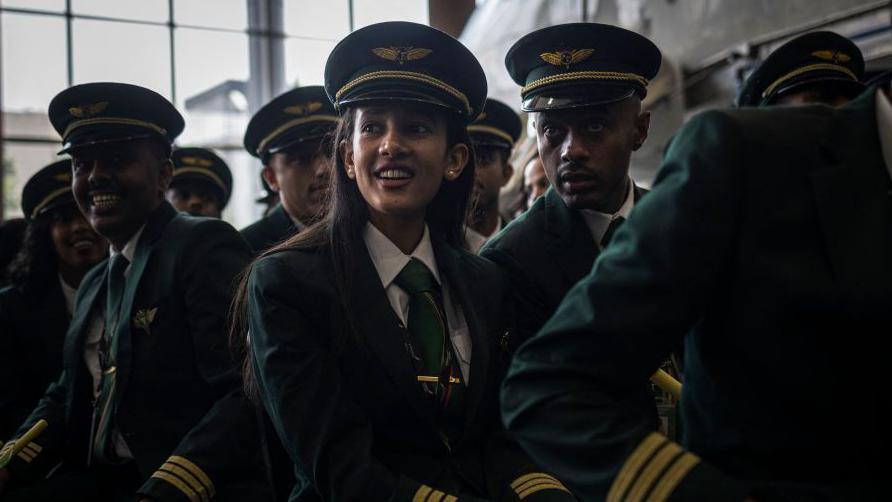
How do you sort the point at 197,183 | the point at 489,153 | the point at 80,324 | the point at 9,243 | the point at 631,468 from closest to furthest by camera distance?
1. the point at 631,468
2. the point at 80,324
3. the point at 489,153
4. the point at 9,243
5. the point at 197,183

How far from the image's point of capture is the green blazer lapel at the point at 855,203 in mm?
902

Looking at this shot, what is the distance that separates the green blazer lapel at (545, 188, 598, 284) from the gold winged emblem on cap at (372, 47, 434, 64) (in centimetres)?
57

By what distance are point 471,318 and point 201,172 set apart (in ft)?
9.74

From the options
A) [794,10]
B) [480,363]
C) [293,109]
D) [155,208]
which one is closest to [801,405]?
[480,363]

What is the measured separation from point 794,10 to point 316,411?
6644 mm

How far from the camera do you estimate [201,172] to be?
4.21 m

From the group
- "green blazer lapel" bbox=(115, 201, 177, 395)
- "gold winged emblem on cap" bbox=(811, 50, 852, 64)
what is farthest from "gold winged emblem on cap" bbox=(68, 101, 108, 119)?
"gold winged emblem on cap" bbox=(811, 50, 852, 64)

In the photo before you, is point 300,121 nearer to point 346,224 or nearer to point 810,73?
point 346,224

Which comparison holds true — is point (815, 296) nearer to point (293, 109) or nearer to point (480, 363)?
point (480, 363)

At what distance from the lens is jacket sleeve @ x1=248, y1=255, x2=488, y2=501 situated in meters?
1.46

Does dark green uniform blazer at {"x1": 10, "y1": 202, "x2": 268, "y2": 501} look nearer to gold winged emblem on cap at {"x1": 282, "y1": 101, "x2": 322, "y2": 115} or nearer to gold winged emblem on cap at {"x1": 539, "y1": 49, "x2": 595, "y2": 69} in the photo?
gold winged emblem on cap at {"x1": 282, "y1": 101, "x2": 322, "y2": 115}

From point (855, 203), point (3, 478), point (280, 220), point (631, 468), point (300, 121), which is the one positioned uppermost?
point (300, 121)

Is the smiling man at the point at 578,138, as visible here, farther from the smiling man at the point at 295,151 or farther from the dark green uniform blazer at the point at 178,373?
the smiling man at the point at 295,151

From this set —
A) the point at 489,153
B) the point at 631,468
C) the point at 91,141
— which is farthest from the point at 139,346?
the point at 489,153
